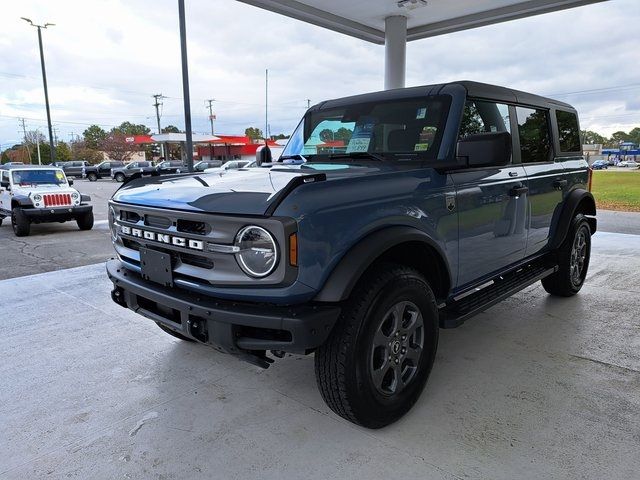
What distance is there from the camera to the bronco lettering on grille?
229cm

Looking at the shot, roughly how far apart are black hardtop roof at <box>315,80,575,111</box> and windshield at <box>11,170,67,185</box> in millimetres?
9364

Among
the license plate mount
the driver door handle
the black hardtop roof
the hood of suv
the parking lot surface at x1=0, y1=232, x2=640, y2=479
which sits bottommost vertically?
the parking lot surface at x1=0, y1=232, x2=640, y2=479

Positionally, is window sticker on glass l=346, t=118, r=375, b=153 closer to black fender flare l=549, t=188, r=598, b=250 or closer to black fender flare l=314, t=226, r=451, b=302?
black fender flare l=314, t=226, r=451, b=302

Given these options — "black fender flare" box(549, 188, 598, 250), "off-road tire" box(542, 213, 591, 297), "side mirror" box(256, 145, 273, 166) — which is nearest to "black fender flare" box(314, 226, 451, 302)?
"side mirror" box(256, 145, 273, 166)

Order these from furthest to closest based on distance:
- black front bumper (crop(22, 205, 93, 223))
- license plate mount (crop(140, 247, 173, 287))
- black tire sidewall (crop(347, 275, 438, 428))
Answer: black front bumper (crop(22, 205, 93, 223)), license plate mount (crop(140, 247, 173, 287)), black tire sidewall (crop(347, 275, 438, 428))

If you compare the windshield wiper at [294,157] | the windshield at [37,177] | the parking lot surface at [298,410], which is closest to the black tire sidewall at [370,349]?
the parking lot surface at [298,410]

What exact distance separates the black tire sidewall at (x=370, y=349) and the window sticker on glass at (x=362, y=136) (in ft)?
3.98

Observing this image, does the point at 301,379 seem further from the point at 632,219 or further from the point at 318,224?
the point at 632,219

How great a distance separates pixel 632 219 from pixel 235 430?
1163 cm

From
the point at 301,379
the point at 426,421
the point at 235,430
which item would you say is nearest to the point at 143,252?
the point at 235,430

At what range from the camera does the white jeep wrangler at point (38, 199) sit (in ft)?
32.4

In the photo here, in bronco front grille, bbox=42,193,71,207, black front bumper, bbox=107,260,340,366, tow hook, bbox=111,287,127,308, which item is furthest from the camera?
bronco front grille, bbox=42,193,71,207

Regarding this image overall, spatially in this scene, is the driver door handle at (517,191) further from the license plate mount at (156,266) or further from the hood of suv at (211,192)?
the license plate mount at (156,266)

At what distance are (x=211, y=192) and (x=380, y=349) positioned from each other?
1.21 metres
